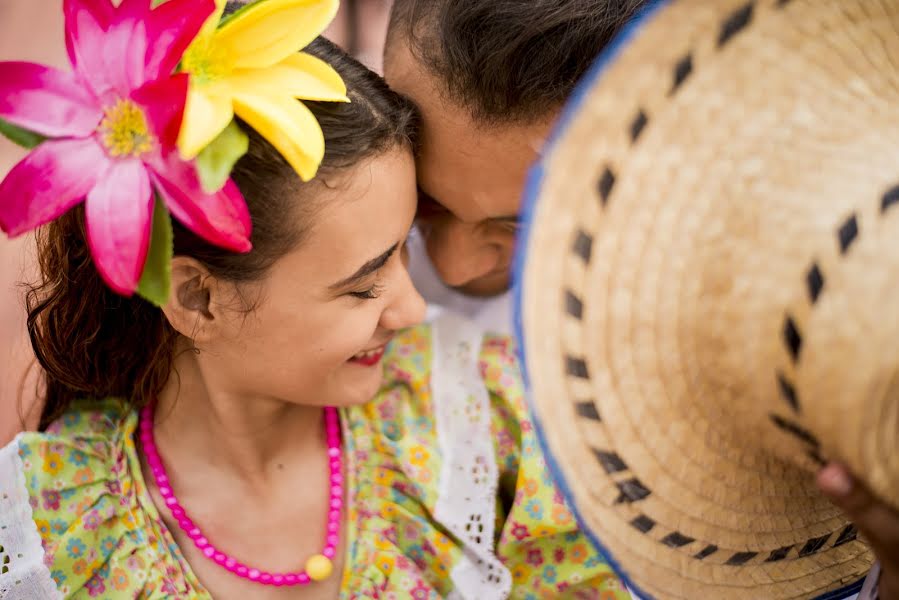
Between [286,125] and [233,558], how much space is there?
0.61m

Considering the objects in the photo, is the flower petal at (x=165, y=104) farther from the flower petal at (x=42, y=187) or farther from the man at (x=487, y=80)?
the man at (x=487, y=80)

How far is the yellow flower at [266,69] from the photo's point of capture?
88 cm

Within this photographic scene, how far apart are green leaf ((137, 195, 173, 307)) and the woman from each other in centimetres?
13

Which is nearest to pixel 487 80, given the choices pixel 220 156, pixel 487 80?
pixel 487 80

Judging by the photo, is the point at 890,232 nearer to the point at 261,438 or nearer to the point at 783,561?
the point at 783,561

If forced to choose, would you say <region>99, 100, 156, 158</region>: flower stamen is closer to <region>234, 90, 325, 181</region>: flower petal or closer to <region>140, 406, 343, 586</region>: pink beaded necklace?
<region>234, 90, 325, 181</region>: flower petal

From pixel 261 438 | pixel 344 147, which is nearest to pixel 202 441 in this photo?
pixel 261 438

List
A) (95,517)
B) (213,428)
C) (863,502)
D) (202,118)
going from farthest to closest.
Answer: (213,428) → (95,517) → (202,118) → (863,502)

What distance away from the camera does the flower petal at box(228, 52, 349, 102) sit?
0.90 meters

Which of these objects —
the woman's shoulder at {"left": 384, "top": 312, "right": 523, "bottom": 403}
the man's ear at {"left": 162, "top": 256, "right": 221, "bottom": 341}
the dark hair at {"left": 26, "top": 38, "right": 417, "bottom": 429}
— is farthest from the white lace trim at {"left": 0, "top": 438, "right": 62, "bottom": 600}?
the woman's shoulder at {"left": 384, "top": 312, "right": 523, "bottom": 403}

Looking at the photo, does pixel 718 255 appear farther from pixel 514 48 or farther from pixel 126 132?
pixel 126 132

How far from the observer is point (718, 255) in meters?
0.70

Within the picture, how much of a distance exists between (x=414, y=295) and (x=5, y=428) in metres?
0.68

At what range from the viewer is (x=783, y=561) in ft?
2.78
